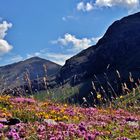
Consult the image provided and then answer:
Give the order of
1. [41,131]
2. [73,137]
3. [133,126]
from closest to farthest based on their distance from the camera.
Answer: [73,137]
[41,131]
[133,126]

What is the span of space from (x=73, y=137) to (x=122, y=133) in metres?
2.04

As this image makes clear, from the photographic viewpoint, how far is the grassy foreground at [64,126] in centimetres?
1026

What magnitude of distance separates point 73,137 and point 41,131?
43.8 inches

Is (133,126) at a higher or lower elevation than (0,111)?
lower

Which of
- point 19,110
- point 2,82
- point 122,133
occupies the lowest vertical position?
point 122,133

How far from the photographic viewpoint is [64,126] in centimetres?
1158

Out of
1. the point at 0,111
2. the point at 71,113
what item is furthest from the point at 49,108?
the point at 0,111

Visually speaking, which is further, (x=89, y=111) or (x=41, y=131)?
(x=89, y=111)

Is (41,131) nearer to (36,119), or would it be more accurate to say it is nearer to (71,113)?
(36,119)

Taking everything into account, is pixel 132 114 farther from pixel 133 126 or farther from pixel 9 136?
pixel 9 136

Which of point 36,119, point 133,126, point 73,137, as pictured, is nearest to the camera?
point 73,137

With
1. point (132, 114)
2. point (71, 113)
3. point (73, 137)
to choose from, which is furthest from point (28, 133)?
point (132, 114)

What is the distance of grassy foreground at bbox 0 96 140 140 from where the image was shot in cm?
1026

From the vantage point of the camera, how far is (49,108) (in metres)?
16.5
